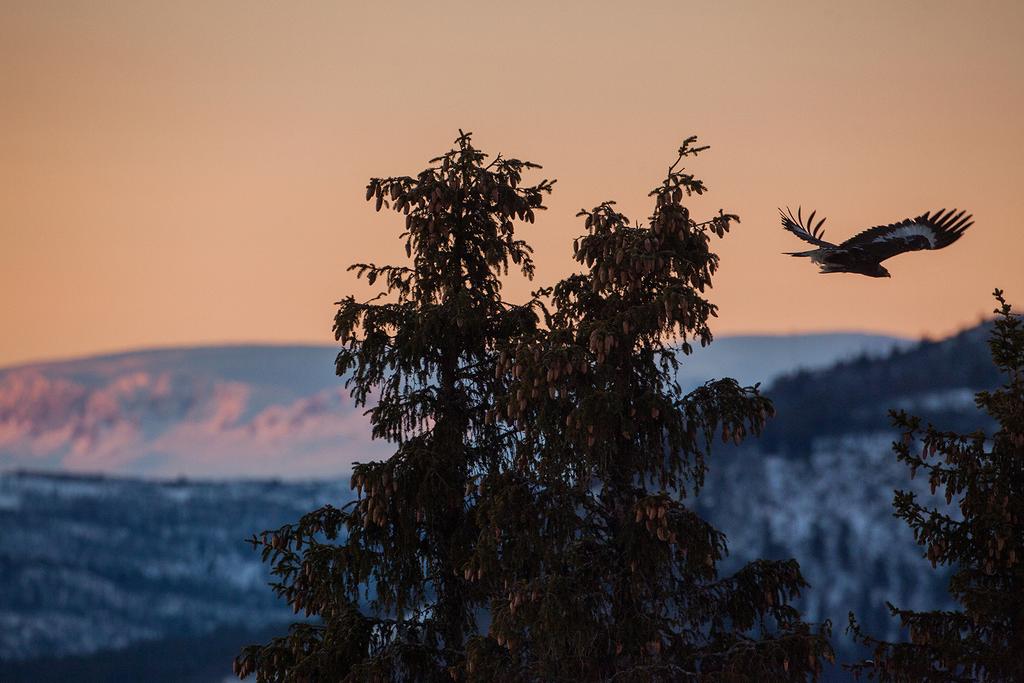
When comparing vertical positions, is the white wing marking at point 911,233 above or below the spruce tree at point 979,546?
above

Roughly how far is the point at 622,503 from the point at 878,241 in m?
4.37

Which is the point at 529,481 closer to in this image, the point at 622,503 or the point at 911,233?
the point at 622,503

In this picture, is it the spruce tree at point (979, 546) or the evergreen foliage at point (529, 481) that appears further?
the spruce tree at point (979, 546)

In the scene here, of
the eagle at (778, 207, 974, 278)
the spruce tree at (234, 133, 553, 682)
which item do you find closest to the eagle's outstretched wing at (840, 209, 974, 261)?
the eagle at (778, 207, 974, 278)

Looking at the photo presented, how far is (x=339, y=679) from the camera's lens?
60.8ft

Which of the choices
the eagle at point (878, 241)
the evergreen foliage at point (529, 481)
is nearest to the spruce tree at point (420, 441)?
the evergreen foliage at point (529, 481)

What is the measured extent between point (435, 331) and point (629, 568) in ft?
13.3

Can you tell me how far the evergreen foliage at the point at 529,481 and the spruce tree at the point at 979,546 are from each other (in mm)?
2415

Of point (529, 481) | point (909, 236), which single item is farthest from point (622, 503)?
point (909, 236)

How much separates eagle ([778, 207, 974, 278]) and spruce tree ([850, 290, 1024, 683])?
319 centimetres

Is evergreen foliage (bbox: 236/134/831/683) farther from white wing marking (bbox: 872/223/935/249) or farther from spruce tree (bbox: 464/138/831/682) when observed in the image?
white wing marking (bbox: 872/223/935/249)

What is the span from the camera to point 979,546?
1953cm

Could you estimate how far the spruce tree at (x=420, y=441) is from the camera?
1875 centimetres

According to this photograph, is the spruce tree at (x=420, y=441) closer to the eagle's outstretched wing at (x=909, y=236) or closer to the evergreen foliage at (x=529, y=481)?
the evergreen foliage at (x=529, y=481)
